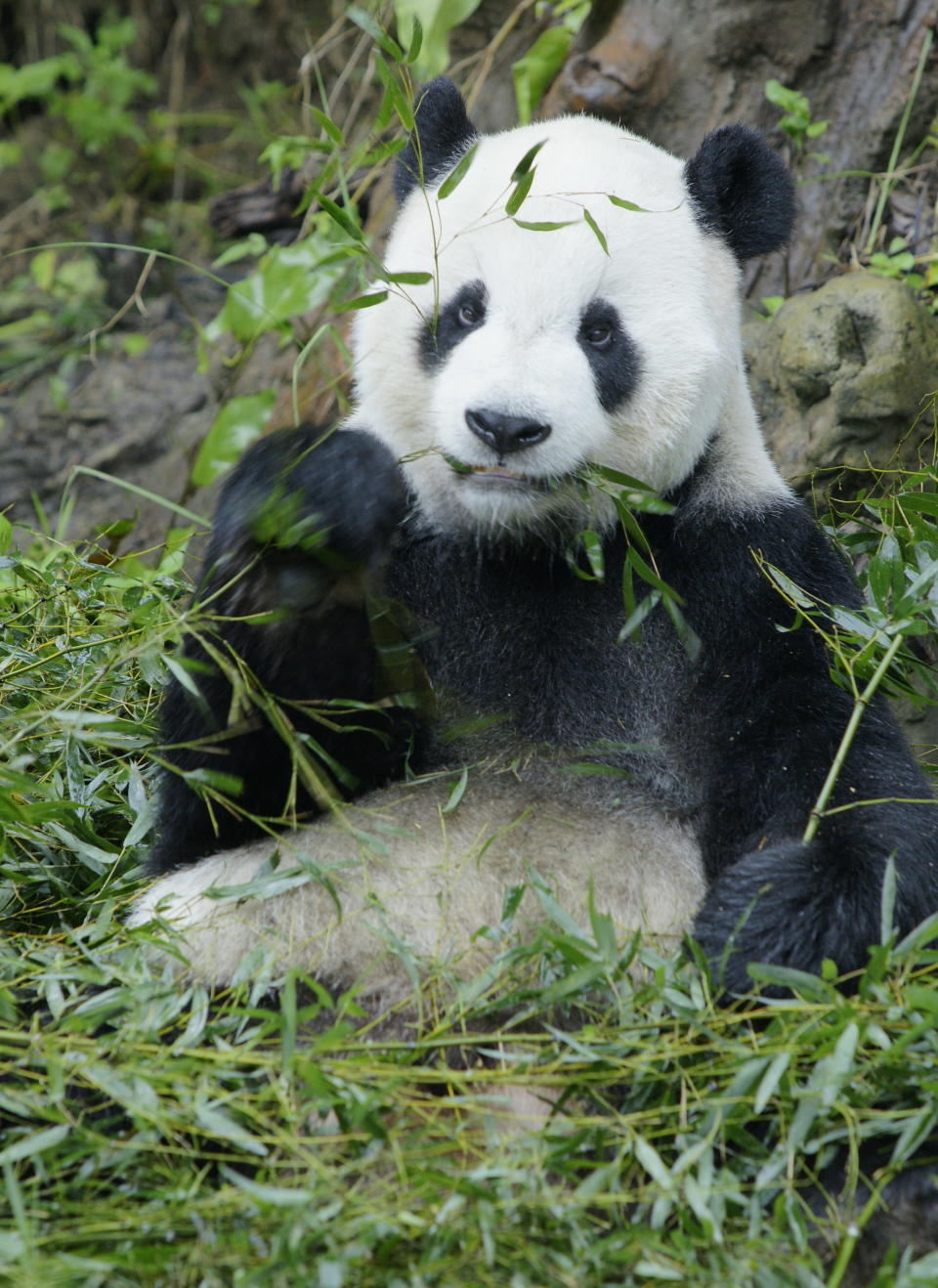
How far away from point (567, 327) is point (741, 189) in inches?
30.5

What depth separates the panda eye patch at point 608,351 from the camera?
3.02 metres

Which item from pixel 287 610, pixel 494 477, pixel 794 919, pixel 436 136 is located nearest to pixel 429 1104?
pixel 794 919

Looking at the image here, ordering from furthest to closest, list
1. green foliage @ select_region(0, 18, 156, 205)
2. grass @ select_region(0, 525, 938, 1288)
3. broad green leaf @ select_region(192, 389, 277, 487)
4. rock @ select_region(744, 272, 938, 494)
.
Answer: green foliage @ select_region(0, 18, 156, 205) < rock @ select_region(744, 272, 938, 494) < broad green leaf @ select_region(192, 389, 277, 487) < grass @ select_region(0, 525, 938, 1288)

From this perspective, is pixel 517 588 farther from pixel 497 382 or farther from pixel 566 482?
pixel 497 382

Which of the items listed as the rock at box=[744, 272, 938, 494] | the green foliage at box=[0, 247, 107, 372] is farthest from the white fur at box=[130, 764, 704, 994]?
the green foliage at box=[0, 247, 107, 372]

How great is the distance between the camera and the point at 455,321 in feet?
10.0

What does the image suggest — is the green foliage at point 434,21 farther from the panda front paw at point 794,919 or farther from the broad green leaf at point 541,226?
the panda front paw at point 794,919

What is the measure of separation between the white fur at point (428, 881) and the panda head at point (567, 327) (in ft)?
2.26

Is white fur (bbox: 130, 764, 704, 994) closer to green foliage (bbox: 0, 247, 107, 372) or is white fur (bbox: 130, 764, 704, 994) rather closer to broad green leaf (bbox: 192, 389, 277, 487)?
broad green leaf (bbox: 192, 389, 277, 487)

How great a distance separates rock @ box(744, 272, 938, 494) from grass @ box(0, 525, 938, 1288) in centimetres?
231

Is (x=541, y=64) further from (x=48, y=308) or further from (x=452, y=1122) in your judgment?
(x=452, y=1122)

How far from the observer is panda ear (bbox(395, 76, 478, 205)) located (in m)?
3.47

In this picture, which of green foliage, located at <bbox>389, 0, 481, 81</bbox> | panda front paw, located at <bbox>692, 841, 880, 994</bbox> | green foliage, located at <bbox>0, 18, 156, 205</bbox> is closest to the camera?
panda front paw, located at <bbox>692, 841, 880, 994</bbox>

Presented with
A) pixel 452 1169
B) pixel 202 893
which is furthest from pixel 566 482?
pixel 452 1169
